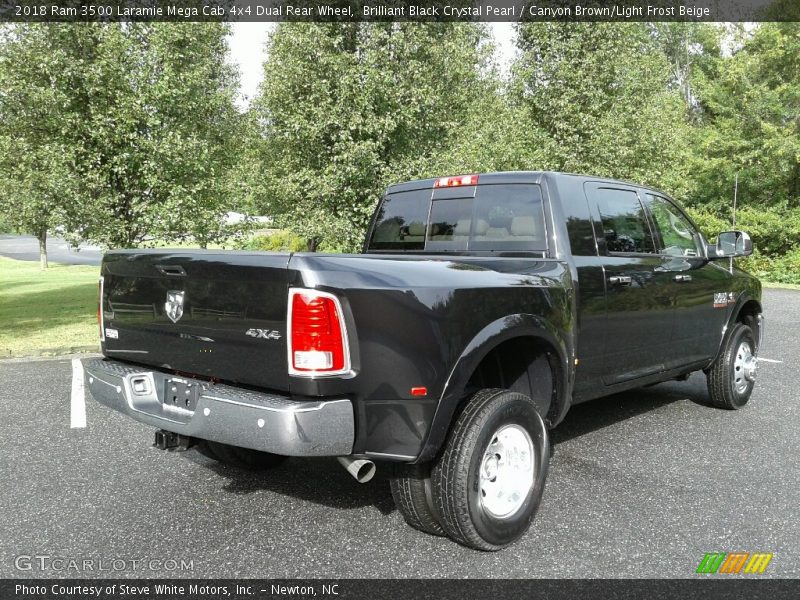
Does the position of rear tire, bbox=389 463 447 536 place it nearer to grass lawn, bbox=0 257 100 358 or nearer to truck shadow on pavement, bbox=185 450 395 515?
truck shadow on pavement, bbox=185 450 395 515

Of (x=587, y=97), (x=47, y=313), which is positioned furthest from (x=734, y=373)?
(x=47, y=313)

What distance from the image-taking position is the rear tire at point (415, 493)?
3.23m

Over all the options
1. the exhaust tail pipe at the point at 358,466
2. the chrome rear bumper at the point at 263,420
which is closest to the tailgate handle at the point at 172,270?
the chrome rear bumper at the point at 263,420

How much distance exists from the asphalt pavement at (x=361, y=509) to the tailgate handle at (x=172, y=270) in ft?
4.41

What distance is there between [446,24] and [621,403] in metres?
10.3

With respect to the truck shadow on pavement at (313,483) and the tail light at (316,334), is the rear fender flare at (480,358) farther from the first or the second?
the truck shadow on pavement at (313,483)

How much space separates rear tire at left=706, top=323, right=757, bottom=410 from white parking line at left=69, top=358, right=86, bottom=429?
5.31 meters

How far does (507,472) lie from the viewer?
3.44 meters

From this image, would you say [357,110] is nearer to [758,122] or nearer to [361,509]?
[361,509]

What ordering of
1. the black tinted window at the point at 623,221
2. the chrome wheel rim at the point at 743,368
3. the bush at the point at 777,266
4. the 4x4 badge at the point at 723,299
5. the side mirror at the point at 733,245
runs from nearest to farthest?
the black tinted window at the point at 623,221 < the side mirror at the point at 733,245 < the 4x4 badge at the point at 723,299 < the chrome wheel rim at the point at 743,368 < the bush at the point at 777,266

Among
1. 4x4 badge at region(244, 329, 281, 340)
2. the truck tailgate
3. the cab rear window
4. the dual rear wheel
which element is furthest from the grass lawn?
the dual rear wheel

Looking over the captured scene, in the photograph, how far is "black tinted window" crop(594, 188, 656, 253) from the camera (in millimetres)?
4496

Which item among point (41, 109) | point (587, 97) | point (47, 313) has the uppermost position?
point (587, 97)

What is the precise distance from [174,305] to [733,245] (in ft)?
14.2
